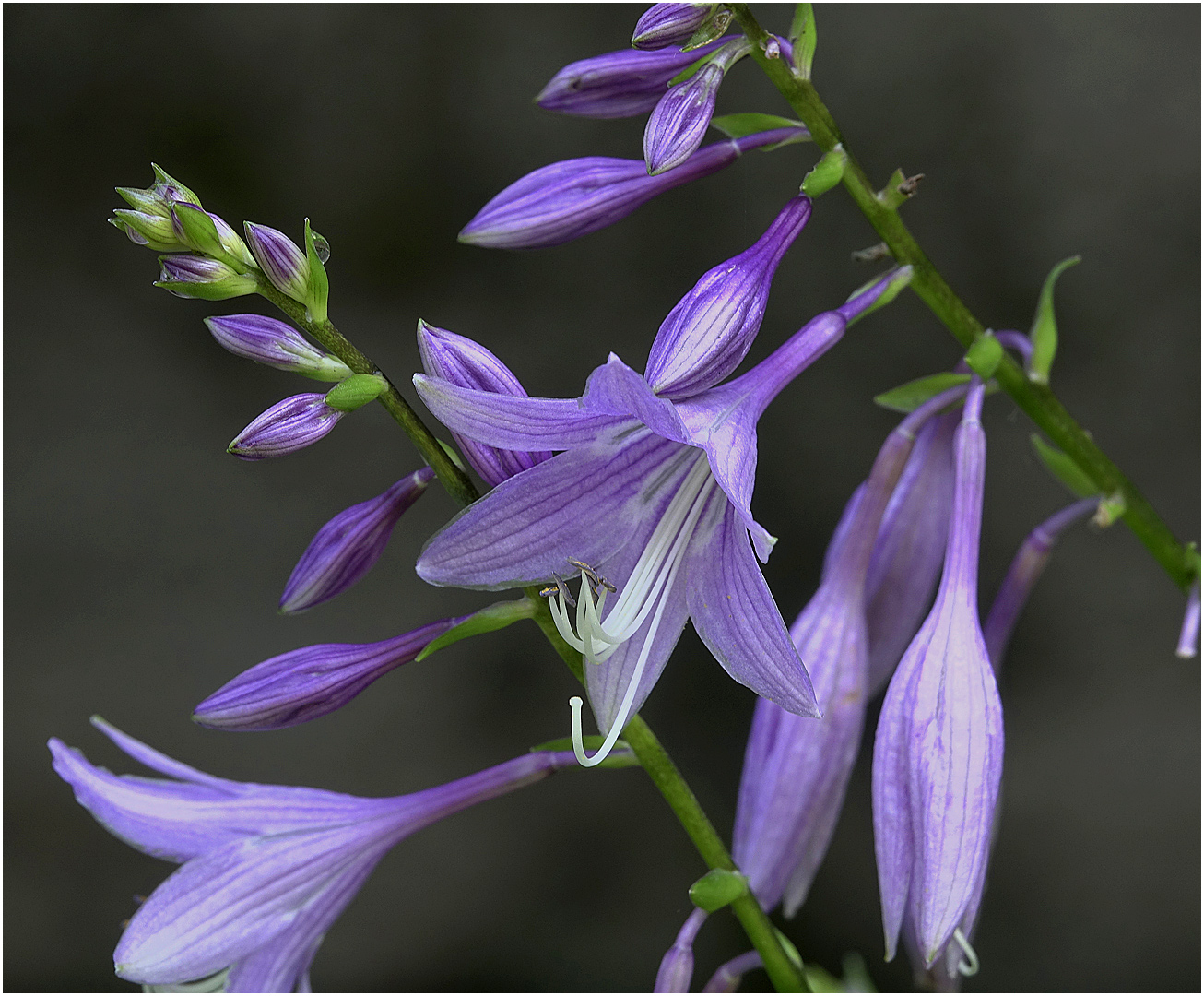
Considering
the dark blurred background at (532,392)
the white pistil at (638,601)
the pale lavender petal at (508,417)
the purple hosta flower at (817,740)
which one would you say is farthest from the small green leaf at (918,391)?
the dark blurred background at (532,392)

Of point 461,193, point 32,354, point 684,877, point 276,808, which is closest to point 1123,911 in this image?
point 684,877

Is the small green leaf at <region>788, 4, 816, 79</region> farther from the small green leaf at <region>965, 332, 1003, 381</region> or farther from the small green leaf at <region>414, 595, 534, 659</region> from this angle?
the small green leaf at <region>414, 595, 534, 659</region>

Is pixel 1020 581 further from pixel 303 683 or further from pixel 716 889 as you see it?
pixel 303 683

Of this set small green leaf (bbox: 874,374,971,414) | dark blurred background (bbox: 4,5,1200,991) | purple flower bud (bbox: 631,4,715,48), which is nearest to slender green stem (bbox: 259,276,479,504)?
purple flower bud (bbox: 631,4,715,48)

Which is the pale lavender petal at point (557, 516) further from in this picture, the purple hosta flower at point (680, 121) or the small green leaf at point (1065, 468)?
the small green leaf at point (1065, 468)

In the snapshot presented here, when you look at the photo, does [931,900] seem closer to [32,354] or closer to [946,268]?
[946,268]

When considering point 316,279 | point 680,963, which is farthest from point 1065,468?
point 316,279
